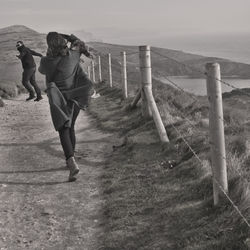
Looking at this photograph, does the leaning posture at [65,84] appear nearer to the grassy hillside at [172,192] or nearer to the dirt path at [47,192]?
the dirt path at [47,192]

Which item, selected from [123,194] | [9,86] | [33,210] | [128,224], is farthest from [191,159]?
[9,86]

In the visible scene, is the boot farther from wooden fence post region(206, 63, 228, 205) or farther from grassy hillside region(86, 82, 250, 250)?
wooden fence post region(206, 63, 228, 205)

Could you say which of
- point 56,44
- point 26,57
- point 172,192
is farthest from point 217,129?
point 26,57

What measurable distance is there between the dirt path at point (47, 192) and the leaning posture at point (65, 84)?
487mm

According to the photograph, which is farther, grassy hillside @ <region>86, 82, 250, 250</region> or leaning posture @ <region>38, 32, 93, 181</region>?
leaning posture @ <region>38, 32, 93, 181</region>

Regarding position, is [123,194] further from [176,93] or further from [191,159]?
[176,93]

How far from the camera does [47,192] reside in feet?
21.0

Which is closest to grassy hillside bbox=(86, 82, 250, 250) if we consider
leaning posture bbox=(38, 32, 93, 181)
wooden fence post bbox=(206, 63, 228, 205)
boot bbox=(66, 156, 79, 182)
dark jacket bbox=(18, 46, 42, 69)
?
wooden fence post bbox=(206, 63, 228, 205)

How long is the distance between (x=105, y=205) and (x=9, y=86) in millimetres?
15652

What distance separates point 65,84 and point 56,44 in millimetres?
613

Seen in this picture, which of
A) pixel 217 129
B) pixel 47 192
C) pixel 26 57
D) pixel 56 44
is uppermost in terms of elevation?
pixel 56 44

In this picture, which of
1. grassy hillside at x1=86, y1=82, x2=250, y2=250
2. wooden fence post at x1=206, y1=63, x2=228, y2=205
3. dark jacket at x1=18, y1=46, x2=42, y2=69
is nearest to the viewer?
grassy hillside at x1=86, y1=82, x2=250, y2=250

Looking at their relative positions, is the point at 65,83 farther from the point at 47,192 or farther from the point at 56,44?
the point at 47,192

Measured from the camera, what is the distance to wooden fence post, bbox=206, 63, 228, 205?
4602mm
